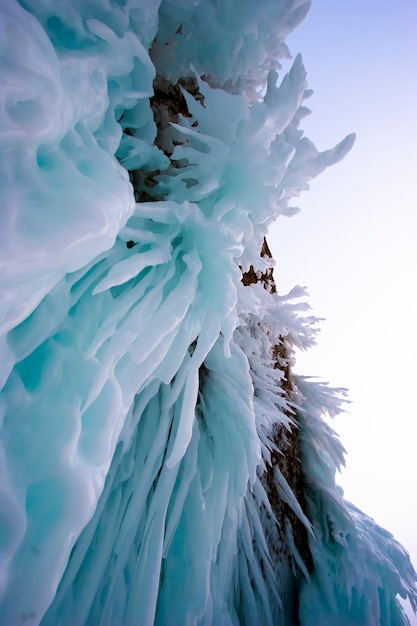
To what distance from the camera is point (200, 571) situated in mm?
1500

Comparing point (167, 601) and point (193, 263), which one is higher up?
point (193, 263)

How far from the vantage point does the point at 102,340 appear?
1120mm

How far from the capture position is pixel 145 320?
123 centimetres

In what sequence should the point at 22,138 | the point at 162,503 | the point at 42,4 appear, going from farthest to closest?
the point at 162,503
the point at 42,4
the point at 22,138

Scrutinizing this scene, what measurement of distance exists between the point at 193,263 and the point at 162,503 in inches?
35.3

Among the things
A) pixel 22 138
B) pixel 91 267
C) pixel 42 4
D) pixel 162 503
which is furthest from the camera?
pixel 162 503

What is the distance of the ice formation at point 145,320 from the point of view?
2.95 feet

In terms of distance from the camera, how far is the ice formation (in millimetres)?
898

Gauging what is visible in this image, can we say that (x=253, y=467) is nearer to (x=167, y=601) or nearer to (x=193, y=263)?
(x=167, y=601)

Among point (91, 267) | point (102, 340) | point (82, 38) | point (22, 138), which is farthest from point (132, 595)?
point (82, 38)

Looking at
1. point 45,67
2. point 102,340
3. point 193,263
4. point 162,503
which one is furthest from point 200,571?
point 45,67

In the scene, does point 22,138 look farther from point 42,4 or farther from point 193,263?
point 193,263

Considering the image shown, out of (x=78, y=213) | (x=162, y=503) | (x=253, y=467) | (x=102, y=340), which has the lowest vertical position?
(x=162, y=503)

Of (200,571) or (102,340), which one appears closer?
(102,340)
